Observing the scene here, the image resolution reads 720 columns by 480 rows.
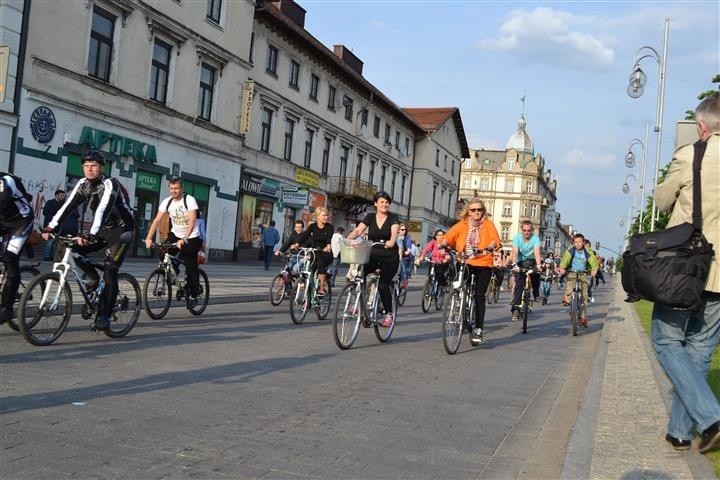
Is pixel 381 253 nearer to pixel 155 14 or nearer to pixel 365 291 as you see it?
pixel 365 291

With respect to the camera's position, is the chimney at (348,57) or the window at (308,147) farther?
the chimney at (348,57)

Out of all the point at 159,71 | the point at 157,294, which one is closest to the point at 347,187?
the point at 159,71

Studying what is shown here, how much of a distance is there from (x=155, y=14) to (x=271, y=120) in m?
9.99

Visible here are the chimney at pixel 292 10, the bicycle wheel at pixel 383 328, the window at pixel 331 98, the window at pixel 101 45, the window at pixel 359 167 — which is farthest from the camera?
the window at pixel 359 167

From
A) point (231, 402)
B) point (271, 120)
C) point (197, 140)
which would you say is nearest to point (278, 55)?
point (271, 120)

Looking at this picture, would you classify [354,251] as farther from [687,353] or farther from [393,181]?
[393,181]

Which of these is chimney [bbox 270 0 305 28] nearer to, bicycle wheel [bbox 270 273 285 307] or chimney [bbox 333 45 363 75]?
chimney [bbox 333 45 363 75]

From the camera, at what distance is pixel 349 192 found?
39.8 m

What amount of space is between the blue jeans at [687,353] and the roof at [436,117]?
4992 centimetres

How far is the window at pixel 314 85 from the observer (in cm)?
3578

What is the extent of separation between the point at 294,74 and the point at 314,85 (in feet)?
7.85

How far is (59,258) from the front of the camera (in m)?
7.83

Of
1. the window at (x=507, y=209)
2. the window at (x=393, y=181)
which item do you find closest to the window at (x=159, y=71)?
the window at (x=393, y=181)

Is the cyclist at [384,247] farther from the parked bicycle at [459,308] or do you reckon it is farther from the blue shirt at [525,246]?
the blue shirt at [525,246]
